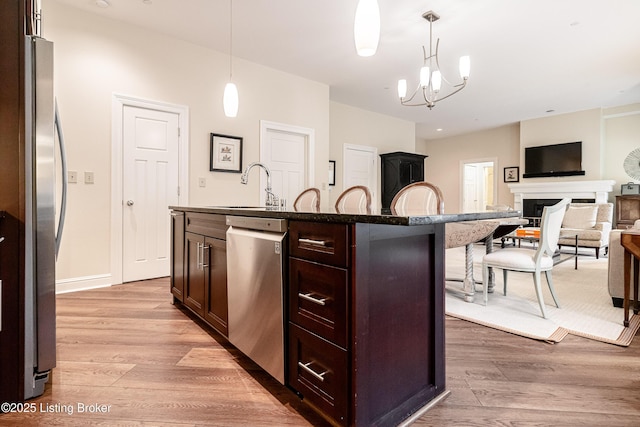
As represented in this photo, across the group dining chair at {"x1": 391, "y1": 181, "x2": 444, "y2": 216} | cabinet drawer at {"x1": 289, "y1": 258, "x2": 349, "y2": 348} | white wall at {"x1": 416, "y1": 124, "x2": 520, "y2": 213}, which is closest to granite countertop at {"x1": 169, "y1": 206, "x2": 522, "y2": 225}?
cabinet drawer at {"x1": 289, "y1": 258, "x2": 349, "y2": 348}

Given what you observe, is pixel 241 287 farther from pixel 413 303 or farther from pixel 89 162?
pixel 89 162

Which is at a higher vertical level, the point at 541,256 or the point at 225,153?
the point at 225,153

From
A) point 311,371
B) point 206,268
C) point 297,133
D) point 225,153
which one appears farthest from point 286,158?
point 311,371

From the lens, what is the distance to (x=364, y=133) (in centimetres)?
669

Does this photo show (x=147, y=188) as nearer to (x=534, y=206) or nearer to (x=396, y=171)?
(x=396, y=171)

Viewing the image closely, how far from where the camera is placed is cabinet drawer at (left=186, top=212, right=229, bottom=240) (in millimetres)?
1865

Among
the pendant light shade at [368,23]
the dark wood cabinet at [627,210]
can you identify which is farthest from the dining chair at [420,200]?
the dark wood cabinet at [627,210]

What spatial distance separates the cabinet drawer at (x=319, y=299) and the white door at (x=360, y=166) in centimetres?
511

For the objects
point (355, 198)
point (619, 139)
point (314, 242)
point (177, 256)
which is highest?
point (619, 139)

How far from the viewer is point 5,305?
1.32 m

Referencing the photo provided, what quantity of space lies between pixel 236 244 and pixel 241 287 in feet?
0.71

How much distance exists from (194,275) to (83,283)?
1.78 m

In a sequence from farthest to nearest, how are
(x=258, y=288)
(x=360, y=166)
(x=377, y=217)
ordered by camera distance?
(x=360, y=166) < (x=258, y=288) < (x=377, y=217)

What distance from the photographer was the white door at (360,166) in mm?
6402
